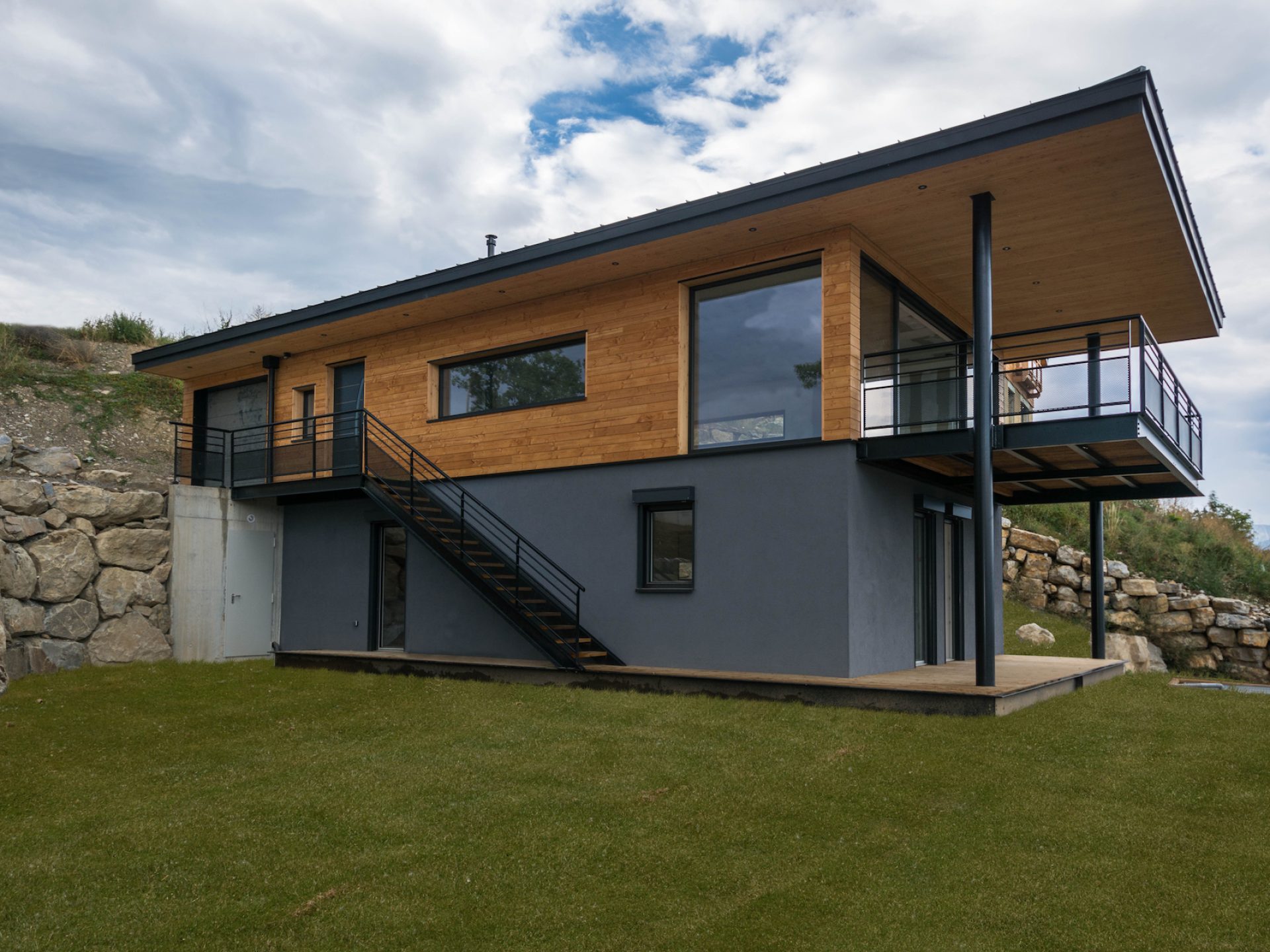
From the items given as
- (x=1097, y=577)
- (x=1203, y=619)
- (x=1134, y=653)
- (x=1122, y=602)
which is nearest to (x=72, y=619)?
(x=1097, y=577)

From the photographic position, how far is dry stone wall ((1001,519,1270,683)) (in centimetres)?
1650

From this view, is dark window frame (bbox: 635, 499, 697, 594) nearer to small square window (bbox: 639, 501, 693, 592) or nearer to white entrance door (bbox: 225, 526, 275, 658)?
small square window (bbox: 639, 501, 693, 592)

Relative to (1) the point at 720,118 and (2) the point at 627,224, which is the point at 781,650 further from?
(1) the point at 720,118

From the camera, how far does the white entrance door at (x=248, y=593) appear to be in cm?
1529

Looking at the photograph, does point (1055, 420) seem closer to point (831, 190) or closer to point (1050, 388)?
point (1050, 388)

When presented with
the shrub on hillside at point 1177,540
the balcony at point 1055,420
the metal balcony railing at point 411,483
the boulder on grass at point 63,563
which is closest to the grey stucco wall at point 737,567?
the metal balcony railing at point 411,483

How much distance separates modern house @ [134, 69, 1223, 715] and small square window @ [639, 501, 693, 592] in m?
0.04

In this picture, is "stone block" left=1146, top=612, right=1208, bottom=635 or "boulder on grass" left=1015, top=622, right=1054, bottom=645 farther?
"stone block" left=1146, top=612, right=1208, bottom=635

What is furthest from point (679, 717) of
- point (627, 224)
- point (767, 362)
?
point (627, 224)

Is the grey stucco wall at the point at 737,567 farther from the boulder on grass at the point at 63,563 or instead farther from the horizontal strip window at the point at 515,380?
the boulder on grass at the point at 63,563

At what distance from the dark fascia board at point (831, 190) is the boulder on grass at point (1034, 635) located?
19.4ft

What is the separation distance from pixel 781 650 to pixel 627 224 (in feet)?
17.7

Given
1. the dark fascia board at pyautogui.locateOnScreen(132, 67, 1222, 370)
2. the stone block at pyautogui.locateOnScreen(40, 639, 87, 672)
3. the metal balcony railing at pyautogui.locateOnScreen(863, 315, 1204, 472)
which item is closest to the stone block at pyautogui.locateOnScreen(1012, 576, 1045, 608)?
the metal balcony railing at pyautogui.locateOnScreen(863, 315, 1204, 472)

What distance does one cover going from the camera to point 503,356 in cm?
1404
